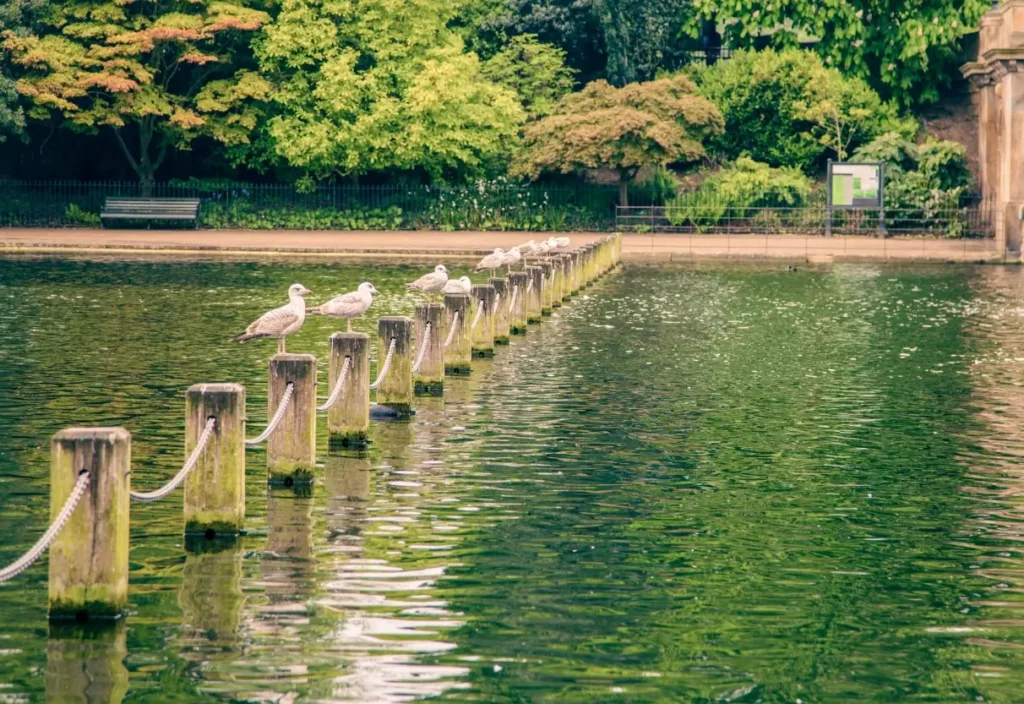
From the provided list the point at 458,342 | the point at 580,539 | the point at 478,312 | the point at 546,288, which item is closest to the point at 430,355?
the point at 458,342

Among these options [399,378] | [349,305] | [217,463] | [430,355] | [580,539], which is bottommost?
[580,539]

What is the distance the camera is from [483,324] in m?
25.0

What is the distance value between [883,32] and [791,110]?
423 cm

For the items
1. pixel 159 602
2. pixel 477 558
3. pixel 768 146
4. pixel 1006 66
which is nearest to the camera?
pixel 159 602

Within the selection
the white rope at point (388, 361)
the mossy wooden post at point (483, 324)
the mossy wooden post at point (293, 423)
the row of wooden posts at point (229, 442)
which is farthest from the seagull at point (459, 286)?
the mossy wooden post at point (293, 423)

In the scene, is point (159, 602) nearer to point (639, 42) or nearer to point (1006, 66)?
point (1006, 66)

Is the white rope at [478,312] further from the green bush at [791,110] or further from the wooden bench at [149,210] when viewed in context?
the green bush at [791,110]

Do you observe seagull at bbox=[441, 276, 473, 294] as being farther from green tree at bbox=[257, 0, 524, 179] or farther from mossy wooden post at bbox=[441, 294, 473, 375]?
green tree at bbox=[257, 0, 524, 179]

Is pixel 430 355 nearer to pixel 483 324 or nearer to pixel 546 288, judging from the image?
pixel 483 324

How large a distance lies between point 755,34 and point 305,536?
54.3m

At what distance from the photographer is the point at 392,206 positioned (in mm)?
59438

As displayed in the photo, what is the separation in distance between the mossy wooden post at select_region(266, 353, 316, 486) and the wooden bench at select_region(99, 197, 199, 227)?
43.7 metres

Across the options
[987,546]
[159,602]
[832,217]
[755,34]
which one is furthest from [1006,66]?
[159,602]

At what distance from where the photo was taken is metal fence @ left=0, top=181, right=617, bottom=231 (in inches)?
2318
